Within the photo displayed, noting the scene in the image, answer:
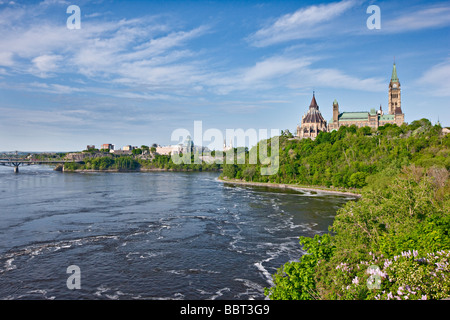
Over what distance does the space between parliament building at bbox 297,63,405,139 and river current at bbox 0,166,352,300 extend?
78402mm

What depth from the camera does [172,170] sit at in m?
141

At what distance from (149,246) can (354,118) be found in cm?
10748

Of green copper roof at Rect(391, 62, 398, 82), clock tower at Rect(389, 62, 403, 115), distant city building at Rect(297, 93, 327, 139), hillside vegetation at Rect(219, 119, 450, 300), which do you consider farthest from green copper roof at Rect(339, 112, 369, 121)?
hillside vegetation at Rect(219, 119, 450, 300)

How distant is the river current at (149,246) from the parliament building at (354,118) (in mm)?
78402

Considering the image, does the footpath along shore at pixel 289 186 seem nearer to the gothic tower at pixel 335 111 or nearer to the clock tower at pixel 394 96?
the gothic tower at pixel 335 111

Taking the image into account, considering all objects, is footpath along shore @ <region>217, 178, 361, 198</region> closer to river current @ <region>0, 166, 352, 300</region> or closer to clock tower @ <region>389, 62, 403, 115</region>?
river current @ <region>0, 166, 352, 300</region>

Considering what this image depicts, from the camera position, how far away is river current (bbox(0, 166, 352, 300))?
1912 cm

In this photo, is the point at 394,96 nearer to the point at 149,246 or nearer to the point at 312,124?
the point at 312,124

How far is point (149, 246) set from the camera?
86.5ft

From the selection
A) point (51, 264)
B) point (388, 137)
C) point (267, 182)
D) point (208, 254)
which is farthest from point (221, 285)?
point (388, 137)

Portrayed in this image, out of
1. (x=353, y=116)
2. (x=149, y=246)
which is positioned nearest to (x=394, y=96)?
(x=353, y=116)

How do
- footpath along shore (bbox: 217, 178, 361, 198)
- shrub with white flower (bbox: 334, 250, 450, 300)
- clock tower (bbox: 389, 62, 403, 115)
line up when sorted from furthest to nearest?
clock tower (bbox: 389, 62, 403, 115) → footpath along shore (bbox: 217, 178, 361, 198) → shrub with white flower (bbox: 334, 250, 450, 300)

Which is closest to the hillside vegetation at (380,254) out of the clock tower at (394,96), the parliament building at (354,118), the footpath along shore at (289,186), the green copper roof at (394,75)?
the footpath along shore at (289,186)
